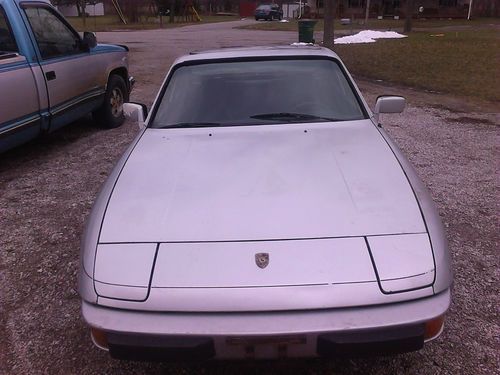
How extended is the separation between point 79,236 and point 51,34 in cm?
299

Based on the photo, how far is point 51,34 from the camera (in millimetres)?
5586

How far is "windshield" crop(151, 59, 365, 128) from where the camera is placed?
10.4ft

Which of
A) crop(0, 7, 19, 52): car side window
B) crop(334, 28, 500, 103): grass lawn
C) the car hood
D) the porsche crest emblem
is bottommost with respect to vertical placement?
crop(334, 28, 500, 103): grass lawn

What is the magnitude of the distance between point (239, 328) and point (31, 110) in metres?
4.09

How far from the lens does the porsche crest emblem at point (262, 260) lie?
6.34 ft

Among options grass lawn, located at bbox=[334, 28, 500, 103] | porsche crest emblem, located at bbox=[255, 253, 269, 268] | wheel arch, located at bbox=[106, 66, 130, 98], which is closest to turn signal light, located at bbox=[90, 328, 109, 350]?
porsche crest emblem, located at bbox=[255, 253, 269, 268]

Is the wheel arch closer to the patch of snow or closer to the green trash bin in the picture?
the green trash bin

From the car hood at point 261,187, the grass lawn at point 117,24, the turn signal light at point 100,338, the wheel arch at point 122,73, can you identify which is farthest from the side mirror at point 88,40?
the grass lawn at point 117,24

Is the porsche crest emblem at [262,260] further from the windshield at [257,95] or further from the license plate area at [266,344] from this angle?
the windshield at [257,95]

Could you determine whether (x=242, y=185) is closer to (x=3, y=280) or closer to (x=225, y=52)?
(x=225, y=52)

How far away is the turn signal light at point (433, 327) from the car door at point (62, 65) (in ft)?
15.4

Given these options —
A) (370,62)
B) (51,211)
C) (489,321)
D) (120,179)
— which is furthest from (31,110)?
(370,62)

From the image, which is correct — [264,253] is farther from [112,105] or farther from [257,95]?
[112,105]

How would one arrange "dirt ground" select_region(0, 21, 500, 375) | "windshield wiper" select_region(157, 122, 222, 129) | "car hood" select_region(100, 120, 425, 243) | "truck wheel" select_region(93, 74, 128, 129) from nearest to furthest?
"car hood" select_region(100, 120, 425, 243)
"dirt ground" select_region(0, 21, 500, 375)
"windshield wiper" select_region(157, 122, 222, 129)
"truck wheel" select_region(93, 74, 128, 129)
